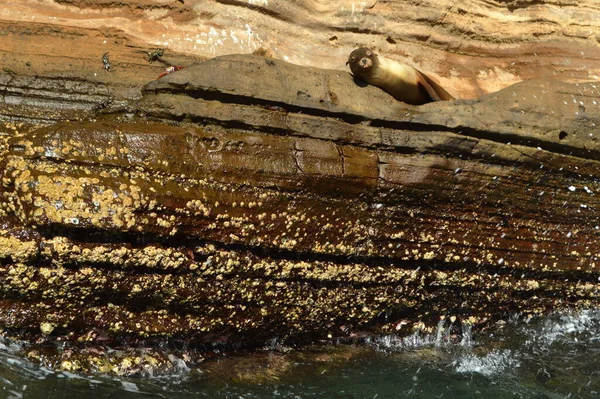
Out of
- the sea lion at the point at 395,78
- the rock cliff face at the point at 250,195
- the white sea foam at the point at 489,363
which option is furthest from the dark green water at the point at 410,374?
the sea lion at the point at 395,78

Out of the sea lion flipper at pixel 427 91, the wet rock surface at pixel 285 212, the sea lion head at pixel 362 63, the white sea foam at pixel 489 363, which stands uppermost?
the sea lion head at pixel 362 63

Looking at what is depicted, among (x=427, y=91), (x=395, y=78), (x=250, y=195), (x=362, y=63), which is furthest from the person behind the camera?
(x=427, y=91)

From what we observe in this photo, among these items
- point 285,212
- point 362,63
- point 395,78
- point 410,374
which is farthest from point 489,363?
point 362,63

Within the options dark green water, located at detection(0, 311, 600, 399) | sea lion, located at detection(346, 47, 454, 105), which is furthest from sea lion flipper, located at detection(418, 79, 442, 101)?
dark green water, located at detection(0, 311, 600, 399)

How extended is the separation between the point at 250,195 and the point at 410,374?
152 cm

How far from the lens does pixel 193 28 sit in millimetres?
4336

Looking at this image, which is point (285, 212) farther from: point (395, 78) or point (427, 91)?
point (427, 91)

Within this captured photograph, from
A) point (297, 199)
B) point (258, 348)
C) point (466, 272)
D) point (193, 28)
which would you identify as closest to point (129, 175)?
point (297, 199)

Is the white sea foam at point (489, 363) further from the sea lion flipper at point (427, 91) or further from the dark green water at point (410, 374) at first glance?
the sea lion flipper at point (427, 91)

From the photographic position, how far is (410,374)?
3.90m

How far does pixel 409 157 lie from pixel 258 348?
139 centimetres

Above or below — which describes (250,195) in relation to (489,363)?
above

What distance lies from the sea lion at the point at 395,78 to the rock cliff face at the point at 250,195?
0.44 ft

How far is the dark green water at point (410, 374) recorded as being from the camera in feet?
10.8
